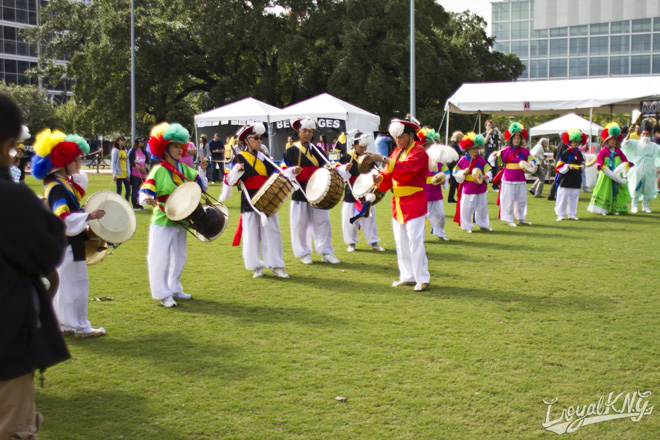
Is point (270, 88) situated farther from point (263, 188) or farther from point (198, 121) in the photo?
point (263, 188)

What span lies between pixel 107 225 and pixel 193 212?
1017 millimetres

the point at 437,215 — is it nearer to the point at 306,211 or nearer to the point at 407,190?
the point at 306,211

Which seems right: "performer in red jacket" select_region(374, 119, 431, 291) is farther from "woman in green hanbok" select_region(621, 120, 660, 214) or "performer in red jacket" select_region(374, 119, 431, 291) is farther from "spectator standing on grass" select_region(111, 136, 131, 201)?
"spectator standing on grass" select_region(111, 136, 131, 201)

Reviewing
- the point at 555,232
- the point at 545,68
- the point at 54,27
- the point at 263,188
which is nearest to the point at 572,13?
the point at 545,68

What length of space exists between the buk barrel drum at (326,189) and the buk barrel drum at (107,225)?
3063mm

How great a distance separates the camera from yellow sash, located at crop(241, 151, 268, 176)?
8320 millimetres

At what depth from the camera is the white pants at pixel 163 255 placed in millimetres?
6848

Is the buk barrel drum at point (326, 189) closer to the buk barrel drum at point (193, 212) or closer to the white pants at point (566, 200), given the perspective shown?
the buk barrel drum at point (193, 212)

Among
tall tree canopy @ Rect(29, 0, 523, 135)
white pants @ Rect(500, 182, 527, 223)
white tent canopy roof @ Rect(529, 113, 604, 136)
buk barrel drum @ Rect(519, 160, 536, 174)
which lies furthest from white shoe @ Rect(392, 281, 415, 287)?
tall tree canopy @ Rect(29, 0, 523, 135)

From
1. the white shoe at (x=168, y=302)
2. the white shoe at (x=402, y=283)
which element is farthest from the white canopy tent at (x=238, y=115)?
the white shoe at (x=168, y=302)

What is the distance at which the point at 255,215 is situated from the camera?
27.7 ft

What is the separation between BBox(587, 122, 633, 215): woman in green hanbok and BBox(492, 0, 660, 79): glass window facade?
65676mm

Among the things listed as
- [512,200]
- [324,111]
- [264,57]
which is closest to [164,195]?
[512,200]

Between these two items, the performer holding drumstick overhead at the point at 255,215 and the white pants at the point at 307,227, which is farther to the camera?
the white pants at the point at 307,227
